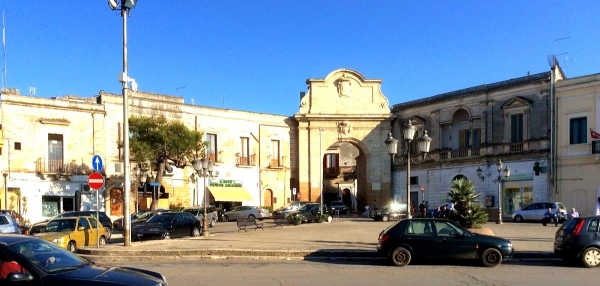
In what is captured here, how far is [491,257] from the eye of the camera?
14.9m

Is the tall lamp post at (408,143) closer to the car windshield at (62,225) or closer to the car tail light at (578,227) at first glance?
the car tail light at (578,227)

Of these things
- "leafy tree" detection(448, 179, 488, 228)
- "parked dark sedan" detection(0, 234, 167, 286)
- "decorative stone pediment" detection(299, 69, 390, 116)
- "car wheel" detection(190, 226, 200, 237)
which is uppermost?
"decorative stone pediment" detection(299, 69, 390, 116)

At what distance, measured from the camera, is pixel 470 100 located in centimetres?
4712

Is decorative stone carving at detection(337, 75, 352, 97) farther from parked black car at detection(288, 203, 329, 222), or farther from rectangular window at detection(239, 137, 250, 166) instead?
parked black car at detection(288, 203, 329, 222)

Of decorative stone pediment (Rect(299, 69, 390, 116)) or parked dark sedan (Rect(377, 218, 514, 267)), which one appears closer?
parked dark sedan (Rect(377, 218, 514, 267))

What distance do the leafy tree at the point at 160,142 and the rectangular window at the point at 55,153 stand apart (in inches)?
195

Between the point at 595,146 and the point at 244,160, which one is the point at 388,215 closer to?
the point at 595,146

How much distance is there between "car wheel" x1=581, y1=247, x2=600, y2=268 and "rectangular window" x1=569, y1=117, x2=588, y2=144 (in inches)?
1079

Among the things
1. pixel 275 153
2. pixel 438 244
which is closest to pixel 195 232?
pixel 438 244

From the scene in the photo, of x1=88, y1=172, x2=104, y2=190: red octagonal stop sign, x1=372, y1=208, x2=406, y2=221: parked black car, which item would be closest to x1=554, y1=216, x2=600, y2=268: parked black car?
x1=88, y1=172, x2=104, y2=190: red octagonal stop sign

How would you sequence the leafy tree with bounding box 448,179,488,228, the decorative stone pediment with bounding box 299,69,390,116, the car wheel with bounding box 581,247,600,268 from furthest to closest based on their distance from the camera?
the decorative stone pediment with bounding box 299,69,390,116
the leafy tree with bounding box 448,179,488,228
the car wheel with bounding box 581,247,600,268

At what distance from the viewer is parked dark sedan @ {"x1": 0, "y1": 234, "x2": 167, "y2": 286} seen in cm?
665

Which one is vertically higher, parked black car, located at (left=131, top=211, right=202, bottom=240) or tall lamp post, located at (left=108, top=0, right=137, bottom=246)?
tall lamp post, located at (left=108, top=0, right=137, bottom=246)

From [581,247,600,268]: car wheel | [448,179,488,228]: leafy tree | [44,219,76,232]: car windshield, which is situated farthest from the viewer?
[448,179,488,228]: leafy tree
